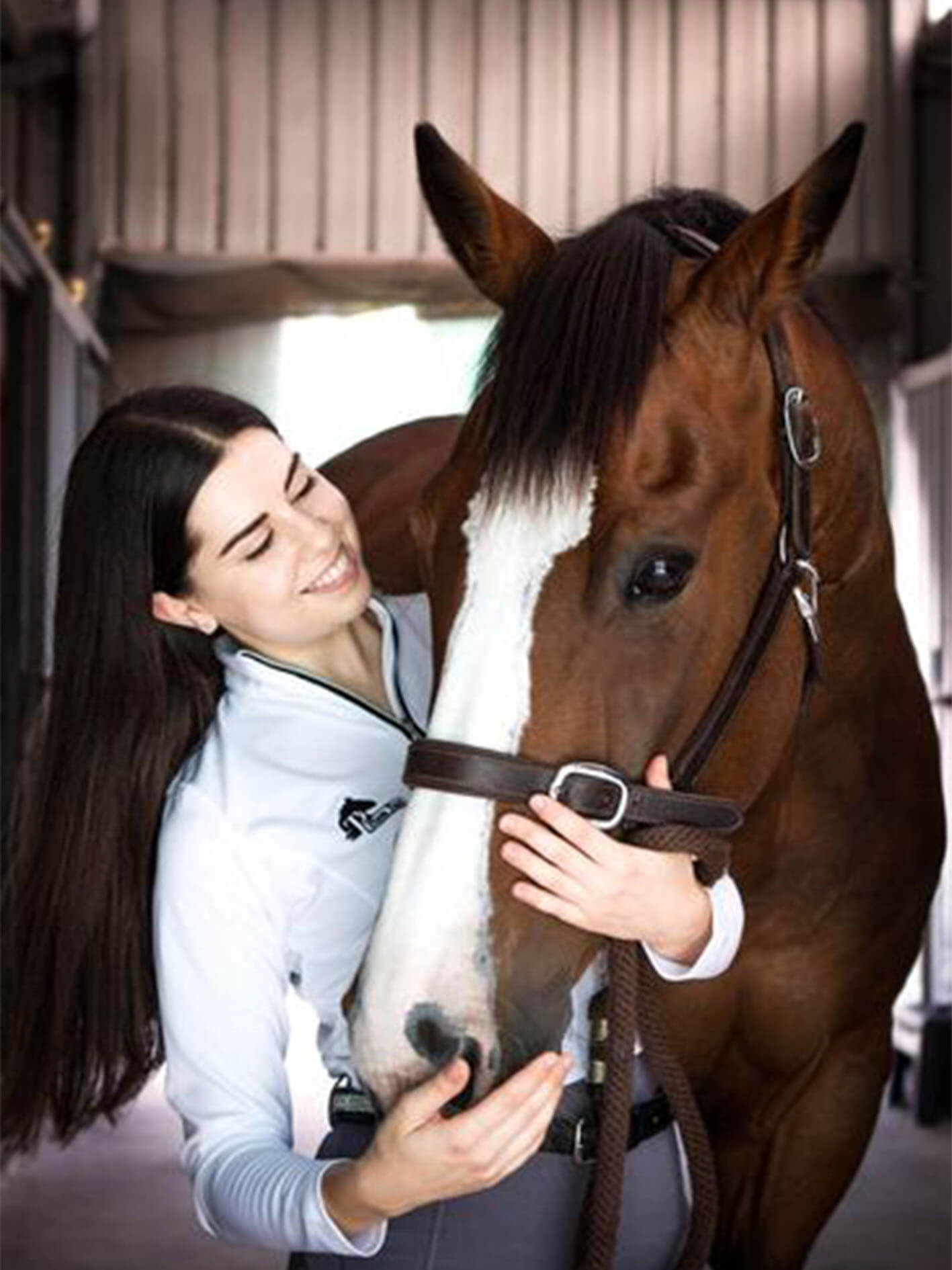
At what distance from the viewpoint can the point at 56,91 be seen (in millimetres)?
5699

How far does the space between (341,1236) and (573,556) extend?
0.48 m

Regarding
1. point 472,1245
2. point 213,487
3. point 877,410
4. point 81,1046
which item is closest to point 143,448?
point 213,487

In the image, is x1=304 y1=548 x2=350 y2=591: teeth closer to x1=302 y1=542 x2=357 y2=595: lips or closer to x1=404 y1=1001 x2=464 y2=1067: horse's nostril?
x1=302 y1=542 x2=357 y2=595: lips

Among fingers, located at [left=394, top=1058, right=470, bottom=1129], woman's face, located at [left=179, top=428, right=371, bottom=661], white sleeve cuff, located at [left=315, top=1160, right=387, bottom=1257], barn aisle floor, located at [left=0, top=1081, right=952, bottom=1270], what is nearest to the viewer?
fingers, located at [left=394, top=1058, right=470, bottom=1129]

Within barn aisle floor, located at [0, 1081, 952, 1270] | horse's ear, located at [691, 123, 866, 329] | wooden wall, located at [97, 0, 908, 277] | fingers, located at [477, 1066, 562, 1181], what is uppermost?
wooden wall, located at [97, 0, 908, 277]

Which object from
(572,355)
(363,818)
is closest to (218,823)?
(363,818)

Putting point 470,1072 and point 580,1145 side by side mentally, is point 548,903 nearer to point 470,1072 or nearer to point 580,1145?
point 470,1072

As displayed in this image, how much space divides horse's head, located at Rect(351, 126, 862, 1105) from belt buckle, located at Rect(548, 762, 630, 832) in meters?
0.01

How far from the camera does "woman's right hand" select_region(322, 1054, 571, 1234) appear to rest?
1173mm

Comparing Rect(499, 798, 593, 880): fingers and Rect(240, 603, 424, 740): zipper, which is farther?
Rect(240, 603, 424, 740): zipper

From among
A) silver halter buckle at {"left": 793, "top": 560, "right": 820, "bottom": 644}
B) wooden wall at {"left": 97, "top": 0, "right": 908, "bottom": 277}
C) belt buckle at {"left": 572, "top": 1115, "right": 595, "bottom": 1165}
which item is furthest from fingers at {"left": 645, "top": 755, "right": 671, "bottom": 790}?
wooden wall at {"left": 97, "top": 0, "right": 908, "bottom": 277}

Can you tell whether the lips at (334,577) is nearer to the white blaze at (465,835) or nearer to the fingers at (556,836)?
the white blaze at (465,835)

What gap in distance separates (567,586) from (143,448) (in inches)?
16.4

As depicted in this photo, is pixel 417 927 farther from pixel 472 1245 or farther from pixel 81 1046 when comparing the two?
pixel 81 1046
